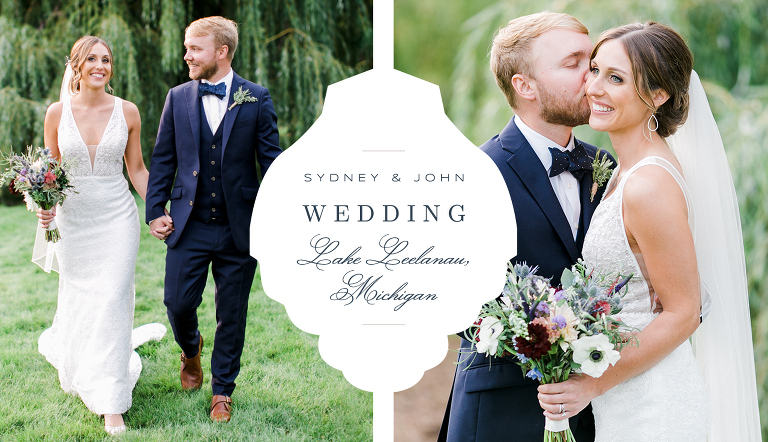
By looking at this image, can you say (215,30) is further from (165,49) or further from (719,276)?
(719,276)

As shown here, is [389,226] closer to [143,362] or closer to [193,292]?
[193,292]

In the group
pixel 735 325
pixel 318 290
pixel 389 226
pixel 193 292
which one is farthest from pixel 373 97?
pixel 735 325

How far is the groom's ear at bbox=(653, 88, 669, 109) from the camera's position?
2074 millimetres

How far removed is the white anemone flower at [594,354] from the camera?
1.85 metres

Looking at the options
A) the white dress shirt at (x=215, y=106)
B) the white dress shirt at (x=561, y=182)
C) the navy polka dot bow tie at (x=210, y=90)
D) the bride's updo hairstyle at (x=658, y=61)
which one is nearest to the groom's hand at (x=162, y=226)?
the white dress shirt at (x=215, y=106)

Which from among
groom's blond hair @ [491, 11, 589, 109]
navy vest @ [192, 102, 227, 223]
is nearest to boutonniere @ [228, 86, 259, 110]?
navy vest @ [192, 102, 227, 223]

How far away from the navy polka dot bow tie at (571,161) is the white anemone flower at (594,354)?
0.68 m

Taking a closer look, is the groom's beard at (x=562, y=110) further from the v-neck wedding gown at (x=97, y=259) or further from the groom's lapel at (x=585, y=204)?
the v-neck wedding gown at (x=97, y=259)

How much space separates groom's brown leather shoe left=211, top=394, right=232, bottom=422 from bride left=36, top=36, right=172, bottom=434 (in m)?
0.41

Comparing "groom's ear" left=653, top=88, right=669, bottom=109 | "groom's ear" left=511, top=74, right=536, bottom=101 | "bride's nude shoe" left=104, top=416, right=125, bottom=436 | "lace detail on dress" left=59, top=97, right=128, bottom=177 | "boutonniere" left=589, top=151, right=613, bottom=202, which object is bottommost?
"bride's nude shoe" left=104, top=416, right=125, bottom=436

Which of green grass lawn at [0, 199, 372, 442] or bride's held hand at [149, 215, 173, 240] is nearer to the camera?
green grass lawn at [0, 199, 372, 442]

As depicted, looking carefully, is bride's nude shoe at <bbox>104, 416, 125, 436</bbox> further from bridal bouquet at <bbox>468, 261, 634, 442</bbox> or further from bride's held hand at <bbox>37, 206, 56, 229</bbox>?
bridal bouquet at <bbox>468, 261, 634, 442</bbox>

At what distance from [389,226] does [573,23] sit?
1.13 metres

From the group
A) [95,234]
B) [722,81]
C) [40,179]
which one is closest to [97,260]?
[95,234]
